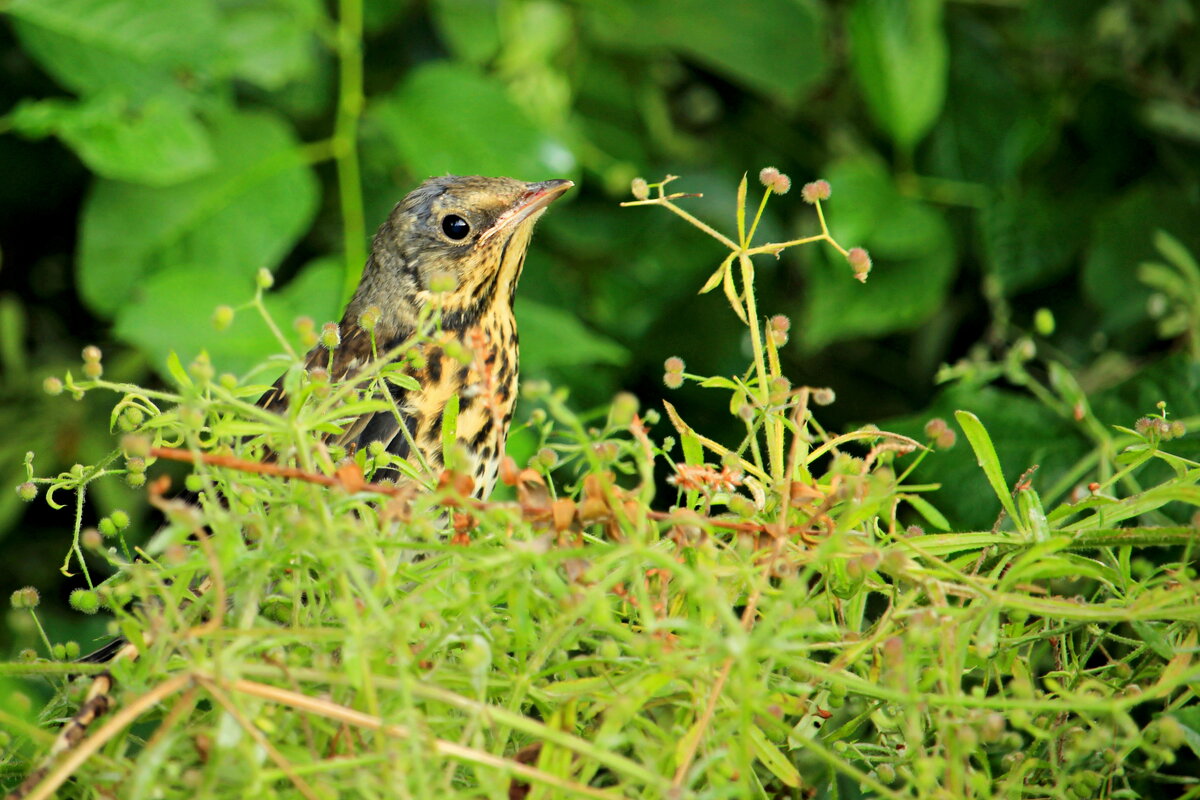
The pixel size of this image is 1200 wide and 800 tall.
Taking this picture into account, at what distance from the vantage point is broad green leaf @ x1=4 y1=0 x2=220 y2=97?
174 centimetres

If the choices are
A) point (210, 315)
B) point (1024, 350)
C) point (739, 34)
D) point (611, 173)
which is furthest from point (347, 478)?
point (739, 34)

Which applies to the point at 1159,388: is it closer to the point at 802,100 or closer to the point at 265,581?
the point at 265,581

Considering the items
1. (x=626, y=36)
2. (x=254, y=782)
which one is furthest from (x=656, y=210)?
(x=254, y=782)

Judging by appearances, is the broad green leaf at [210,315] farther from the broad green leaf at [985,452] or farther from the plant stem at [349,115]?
the broad green leaf at [985,452]

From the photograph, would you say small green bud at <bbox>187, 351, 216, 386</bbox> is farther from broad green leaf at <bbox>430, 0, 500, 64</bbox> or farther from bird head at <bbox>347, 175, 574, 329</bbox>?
broad green leaf at <bbox>430, 0, 500, 64</bbox>

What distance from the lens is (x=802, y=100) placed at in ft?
7.42

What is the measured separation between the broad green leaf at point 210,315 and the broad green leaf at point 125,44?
11.8 inches

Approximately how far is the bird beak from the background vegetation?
211 millimetres

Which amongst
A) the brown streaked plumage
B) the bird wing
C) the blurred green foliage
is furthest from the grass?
the blurred green foliage

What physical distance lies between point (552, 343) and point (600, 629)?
3.49 feet

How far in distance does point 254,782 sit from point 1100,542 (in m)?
0.46

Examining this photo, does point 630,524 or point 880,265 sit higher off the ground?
point 630,524

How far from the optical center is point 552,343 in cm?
170

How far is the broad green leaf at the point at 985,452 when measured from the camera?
2.29 feet
